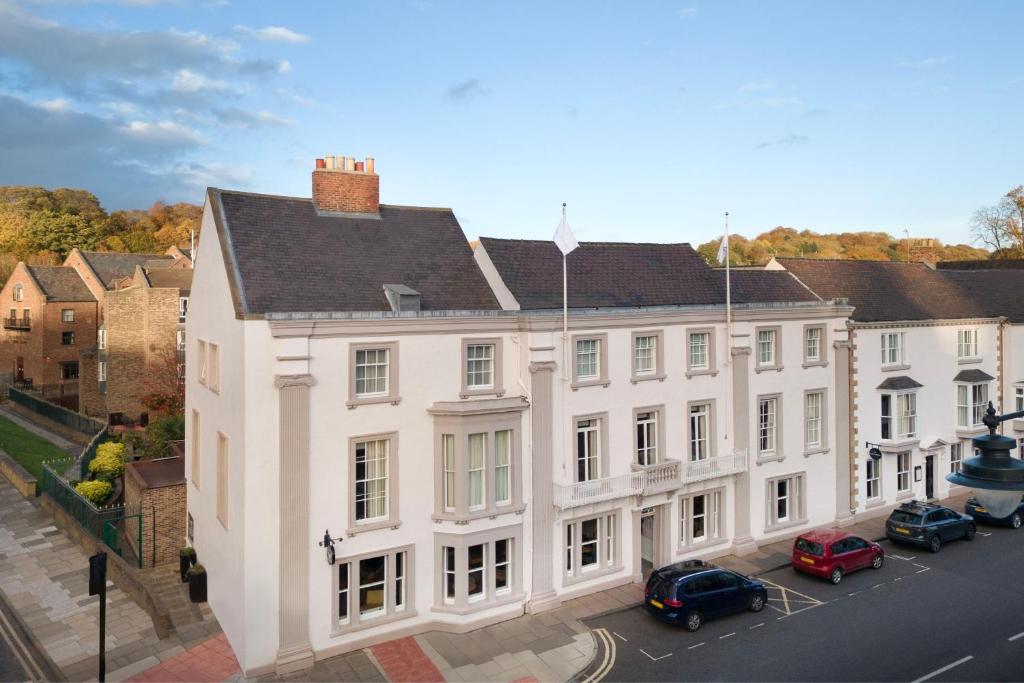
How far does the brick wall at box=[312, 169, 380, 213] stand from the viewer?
2317cm

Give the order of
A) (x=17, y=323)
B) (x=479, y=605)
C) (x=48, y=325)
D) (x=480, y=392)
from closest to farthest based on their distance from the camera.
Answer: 1. (x=479, y=605)
2. (x=480, y=392)
3. (x=48, y=325)
4. (x=17, y=323)

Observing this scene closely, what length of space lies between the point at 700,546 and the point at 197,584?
17795 millimetres

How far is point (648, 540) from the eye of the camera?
2573cm

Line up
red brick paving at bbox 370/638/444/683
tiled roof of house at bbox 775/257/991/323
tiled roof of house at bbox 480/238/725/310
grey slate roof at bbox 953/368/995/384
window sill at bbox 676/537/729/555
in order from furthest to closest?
grey slate roof at bbox 953/368/995/384 → tiled roof of house at bbox 775/257/991/323 → window sill at bbox 676/537/729/555 → tiled roof of house at bbox 480/238/725/310 → red brick paving at bbox 370/638/444/683

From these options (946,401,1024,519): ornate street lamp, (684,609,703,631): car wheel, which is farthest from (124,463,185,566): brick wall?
(946,401,1024,519): ornate street lamp

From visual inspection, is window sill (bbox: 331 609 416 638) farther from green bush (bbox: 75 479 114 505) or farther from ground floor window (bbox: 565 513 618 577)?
green bush (bbox: 75 479 114 505)

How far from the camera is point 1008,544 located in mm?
27719

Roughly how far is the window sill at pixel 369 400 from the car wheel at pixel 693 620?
10.9 m

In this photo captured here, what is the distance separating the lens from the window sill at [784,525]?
2728cm

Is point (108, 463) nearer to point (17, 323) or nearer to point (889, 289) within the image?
point (17, 323)

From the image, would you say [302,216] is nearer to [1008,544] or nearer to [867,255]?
[1008,544]

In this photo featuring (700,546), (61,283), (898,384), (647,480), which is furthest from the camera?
(61,283)

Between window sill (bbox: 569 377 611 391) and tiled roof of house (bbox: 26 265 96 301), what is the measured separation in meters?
52.8

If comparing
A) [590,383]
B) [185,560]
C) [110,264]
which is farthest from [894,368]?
[110,264]
